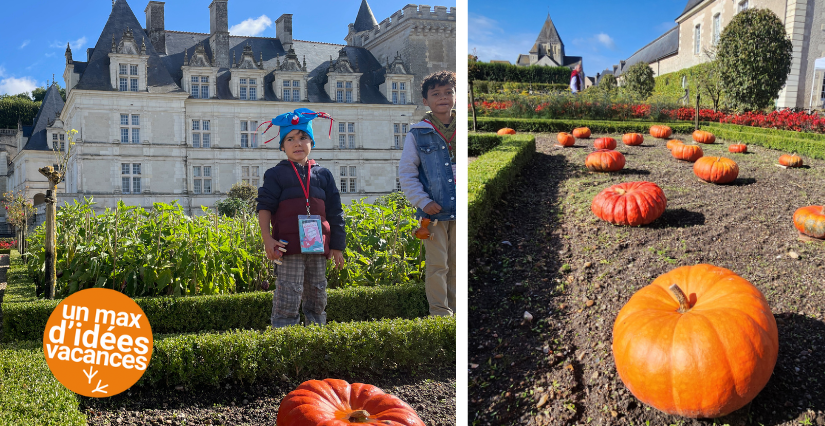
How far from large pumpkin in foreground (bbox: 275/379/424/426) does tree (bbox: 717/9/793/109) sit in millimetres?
1838

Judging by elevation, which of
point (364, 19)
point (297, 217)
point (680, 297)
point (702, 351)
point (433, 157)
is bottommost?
point (702, 351)

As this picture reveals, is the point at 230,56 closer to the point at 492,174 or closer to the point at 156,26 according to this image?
the point at 156,26

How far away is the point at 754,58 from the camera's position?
84.7 inches

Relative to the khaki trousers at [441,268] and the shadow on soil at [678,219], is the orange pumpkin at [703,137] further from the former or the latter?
the khaki trousers at [441,268]

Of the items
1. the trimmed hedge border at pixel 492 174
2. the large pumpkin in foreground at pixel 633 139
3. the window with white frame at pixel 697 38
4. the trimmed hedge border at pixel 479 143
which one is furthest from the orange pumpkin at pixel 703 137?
the trimmed hedge border at pixel 479 143

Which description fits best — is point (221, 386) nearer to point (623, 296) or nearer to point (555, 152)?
point (623, 296)

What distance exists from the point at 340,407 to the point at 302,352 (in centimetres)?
53

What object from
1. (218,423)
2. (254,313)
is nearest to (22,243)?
(254,313)

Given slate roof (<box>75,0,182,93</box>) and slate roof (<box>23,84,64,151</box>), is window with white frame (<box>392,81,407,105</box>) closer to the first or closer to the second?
slate roof (<box>75,0,182,93</box>)

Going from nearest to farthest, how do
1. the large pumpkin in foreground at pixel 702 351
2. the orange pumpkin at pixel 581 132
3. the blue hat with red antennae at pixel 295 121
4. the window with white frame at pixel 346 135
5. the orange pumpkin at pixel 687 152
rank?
the large pumpkin in foreground at pixel 702 351 < the blue hat with red antennae at pixel 295 121 < the window with white frame at pixel 346 135 < the orange pumpkin at pixel 687 152 < the orange pumpkin at pixel 581 132

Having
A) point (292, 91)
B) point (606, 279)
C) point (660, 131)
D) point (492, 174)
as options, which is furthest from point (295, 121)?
point (660, 131)

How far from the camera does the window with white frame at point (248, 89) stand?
2.22 metres

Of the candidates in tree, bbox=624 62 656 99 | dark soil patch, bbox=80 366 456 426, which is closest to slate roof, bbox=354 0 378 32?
tree, bbox=624 62 656 99

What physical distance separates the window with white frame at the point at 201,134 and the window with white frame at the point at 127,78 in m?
0.25
